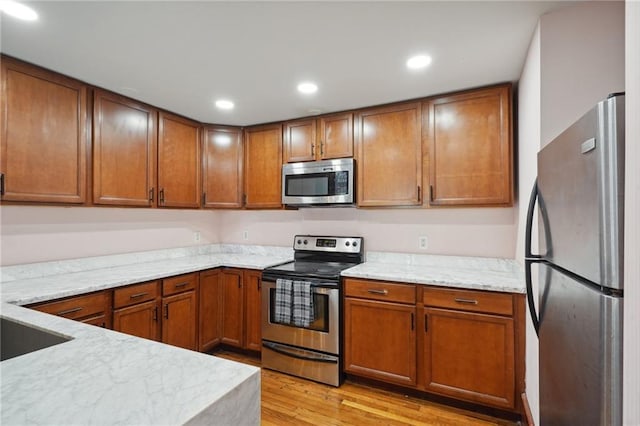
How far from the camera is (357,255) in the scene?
10.1 feet

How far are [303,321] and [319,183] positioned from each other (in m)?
1.21

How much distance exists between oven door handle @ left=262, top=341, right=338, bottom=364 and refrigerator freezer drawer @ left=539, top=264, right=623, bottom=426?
152 cm

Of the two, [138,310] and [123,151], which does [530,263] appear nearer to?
[138,310]

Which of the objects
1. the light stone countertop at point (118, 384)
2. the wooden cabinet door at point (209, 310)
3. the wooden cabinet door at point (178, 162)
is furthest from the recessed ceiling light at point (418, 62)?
the wooden cabinet door at point (209, 310)

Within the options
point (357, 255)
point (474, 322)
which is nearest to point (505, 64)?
point (474, 322)

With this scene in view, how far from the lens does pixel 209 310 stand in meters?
3.02

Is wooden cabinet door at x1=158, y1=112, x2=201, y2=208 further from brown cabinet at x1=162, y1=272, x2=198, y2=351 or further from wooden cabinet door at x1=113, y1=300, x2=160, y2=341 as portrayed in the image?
wooden cabinet door at x1=113, y1=300, x2=160, y2=341

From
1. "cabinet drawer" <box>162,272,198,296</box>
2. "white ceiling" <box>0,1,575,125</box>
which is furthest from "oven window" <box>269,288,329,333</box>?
"white ceiling" <box>0,1,575,125</box>

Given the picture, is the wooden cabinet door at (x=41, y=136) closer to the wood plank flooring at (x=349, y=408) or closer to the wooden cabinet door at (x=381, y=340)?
the wood plank flooring at (x=349, y=408)

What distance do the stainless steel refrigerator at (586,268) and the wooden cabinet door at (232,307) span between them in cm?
244

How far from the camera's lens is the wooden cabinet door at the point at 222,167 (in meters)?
3.38

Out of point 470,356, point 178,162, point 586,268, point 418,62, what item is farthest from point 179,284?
point 586,268

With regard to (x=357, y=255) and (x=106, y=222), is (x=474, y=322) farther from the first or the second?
(x=106, y=222)

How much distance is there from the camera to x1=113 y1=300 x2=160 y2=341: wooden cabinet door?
7.34 ft
